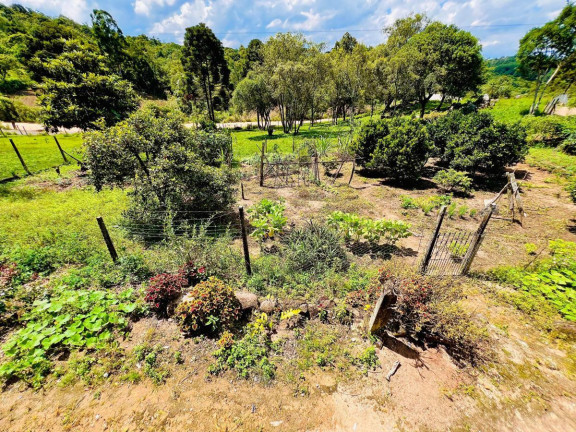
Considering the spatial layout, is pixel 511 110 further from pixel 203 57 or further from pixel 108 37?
pixel 108 37

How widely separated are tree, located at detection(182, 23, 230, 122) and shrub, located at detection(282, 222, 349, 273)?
76.2 feet

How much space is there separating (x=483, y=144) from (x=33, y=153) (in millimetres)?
28173

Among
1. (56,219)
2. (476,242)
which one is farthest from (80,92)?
(476,242)

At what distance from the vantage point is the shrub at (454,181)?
10112mm

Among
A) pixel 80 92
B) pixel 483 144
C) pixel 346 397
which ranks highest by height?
pixel 80 92

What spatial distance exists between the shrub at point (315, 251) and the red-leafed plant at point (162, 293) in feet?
8.39

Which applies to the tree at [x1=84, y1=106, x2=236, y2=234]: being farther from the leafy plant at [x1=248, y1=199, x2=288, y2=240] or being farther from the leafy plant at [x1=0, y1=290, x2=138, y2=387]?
the leafy plant at [x1=0, y1=290, x2=138, y2=387]

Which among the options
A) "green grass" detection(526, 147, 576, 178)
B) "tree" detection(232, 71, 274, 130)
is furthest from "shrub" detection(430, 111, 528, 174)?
"tree" detection(232, 71, 274, 130)

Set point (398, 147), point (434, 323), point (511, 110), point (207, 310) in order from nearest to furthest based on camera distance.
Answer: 1. point (434, 323)
2. point (207, 310)
3. point (398, 147)
4. point (511, 110)

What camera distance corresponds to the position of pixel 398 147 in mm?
11352

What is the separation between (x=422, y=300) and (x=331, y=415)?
91.3 inches

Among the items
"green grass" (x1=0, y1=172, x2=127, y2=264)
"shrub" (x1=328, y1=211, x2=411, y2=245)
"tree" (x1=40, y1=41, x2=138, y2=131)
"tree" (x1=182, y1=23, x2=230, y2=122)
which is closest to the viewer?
"green grass" (x1=0, y1=172, x2=127, y2=264)

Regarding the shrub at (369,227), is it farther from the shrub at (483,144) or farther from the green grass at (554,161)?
the green grass at (554,161)

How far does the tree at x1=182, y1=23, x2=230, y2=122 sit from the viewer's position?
22.7 metres
